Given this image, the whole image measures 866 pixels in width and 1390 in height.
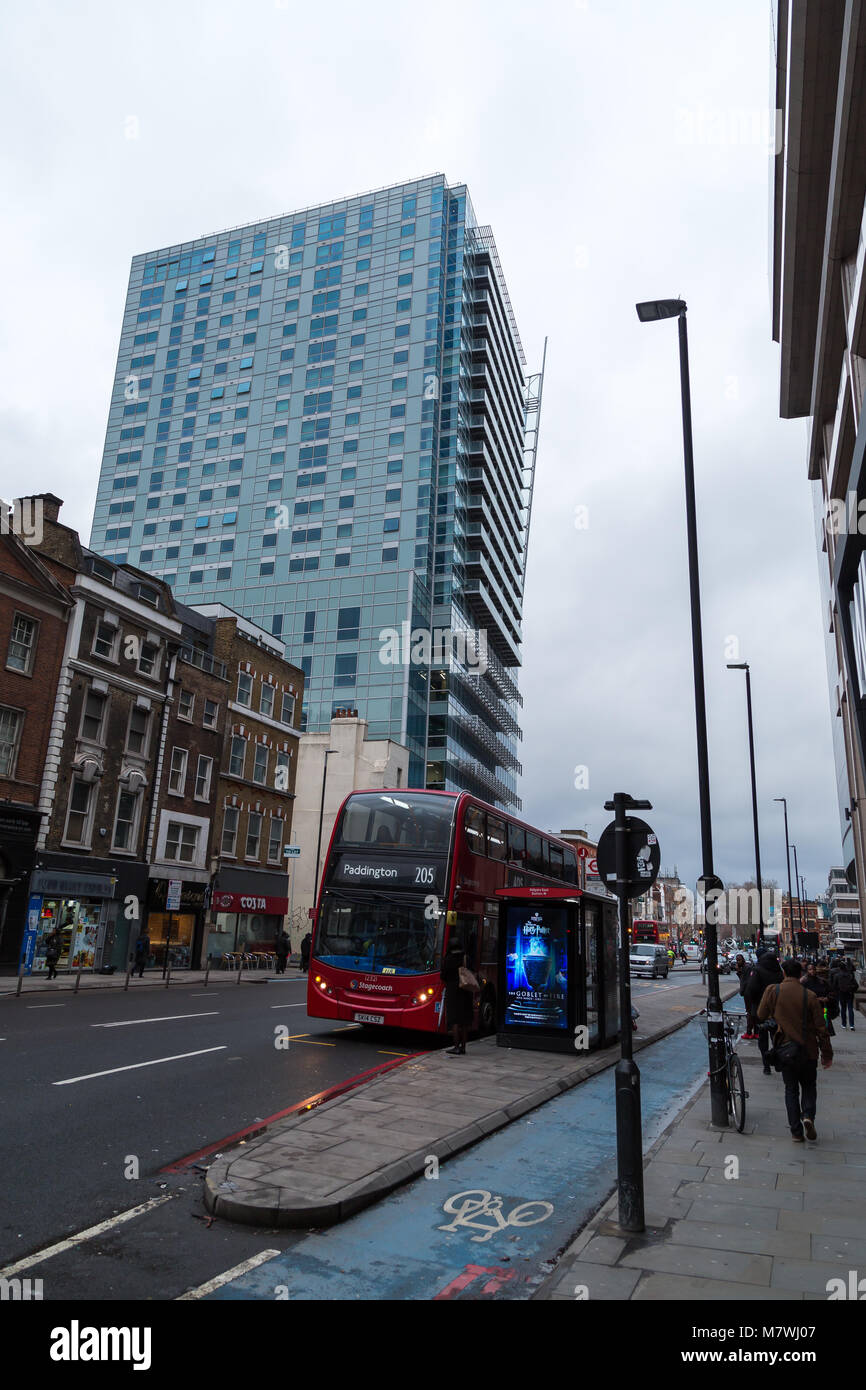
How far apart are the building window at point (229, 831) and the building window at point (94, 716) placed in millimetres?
9239

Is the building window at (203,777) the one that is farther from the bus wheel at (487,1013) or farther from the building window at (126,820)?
the bus wheel at (487,1013)

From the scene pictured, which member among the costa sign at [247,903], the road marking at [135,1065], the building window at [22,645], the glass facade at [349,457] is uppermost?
the glass facade at [349,457]

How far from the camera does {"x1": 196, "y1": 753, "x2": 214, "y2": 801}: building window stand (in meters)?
37.2

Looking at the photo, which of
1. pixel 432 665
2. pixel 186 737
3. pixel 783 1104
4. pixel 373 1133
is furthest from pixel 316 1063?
pixel 432 665

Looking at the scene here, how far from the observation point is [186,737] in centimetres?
3622

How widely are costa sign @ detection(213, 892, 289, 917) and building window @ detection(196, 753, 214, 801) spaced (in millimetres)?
4378

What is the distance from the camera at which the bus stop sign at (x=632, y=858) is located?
7125mm

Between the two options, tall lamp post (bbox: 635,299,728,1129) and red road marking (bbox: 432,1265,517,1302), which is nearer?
red road marking (bbox: 432,1265,517,1302)

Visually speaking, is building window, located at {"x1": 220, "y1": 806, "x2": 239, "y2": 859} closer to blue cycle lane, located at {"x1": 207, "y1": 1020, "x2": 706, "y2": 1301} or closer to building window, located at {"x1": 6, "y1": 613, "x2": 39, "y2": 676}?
building window, located at {"x1": 6, "y1": 613, "x2": 39, "y2": 676}

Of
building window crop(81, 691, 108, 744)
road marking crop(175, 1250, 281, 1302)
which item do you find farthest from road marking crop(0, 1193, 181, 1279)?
building window crop(81, 691, 108, 744)

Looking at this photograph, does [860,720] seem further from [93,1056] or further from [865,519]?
[93,1056]

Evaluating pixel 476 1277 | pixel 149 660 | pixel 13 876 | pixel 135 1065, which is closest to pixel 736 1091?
pixel 476 1277

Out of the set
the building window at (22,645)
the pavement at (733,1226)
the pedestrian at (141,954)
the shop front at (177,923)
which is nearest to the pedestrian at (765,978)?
the pavement at (733,1226)
